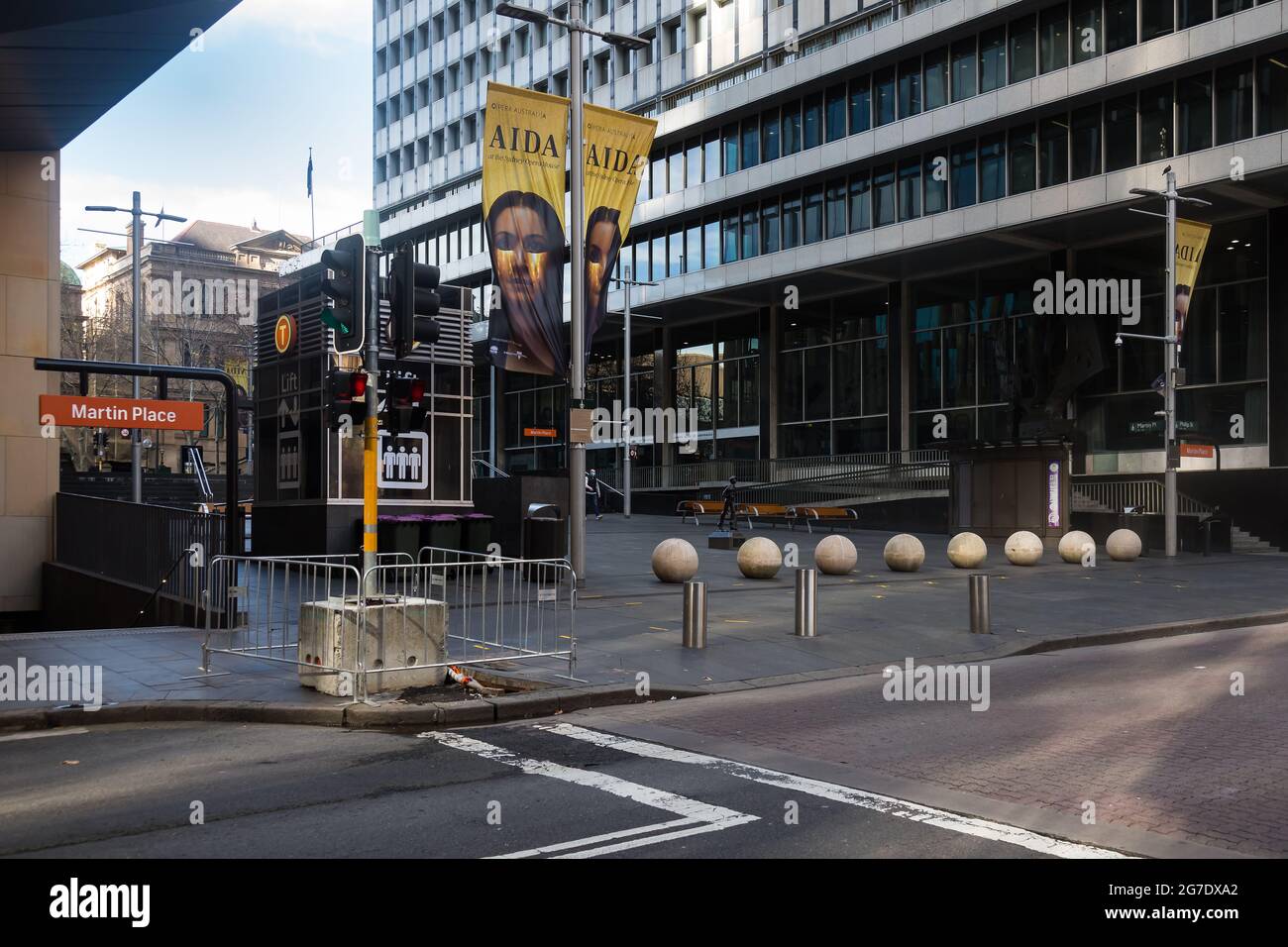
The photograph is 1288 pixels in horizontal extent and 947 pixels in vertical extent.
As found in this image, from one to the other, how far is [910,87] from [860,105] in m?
2.37

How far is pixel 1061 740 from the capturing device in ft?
27.5

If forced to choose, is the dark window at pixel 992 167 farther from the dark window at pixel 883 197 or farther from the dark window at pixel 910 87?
the dark window at pixel 883 197

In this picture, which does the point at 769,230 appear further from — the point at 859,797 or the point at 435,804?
the point at 435,804

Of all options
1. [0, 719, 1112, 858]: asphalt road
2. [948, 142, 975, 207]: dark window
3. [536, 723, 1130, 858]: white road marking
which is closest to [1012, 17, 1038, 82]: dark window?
[948, 142, 975, 207]: dark window

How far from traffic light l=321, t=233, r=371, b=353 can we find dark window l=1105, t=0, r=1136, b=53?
33049mm

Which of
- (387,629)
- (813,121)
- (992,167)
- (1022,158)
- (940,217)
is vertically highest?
(813,121)

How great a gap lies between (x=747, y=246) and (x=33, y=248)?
108 ft

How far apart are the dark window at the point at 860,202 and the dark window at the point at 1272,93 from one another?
1398 centimetres

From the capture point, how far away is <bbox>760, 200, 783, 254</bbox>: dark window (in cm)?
4725

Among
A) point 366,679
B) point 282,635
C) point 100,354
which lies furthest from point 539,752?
point 100,354

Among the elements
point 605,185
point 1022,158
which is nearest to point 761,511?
point 1022,158

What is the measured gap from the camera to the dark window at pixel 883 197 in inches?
1684

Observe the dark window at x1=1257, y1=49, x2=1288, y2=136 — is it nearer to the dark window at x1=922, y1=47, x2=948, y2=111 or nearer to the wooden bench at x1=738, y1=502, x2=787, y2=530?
the dark window at x1=922, y1=47, x2=948, y2=111

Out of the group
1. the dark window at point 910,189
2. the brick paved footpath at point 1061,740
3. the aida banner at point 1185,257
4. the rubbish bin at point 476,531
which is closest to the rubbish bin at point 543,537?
the rubbish bin at point 476,531
